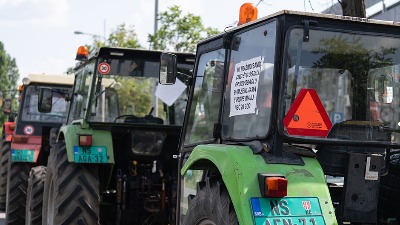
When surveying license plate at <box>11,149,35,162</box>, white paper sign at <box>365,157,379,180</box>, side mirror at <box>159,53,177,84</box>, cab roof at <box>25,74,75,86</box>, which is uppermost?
cab roof at <box>25,74,75,86</box>

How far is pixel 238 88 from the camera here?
17.0 ft

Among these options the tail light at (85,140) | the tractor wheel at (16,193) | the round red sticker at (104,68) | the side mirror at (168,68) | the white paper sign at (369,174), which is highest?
the round red sticker at (104,68)

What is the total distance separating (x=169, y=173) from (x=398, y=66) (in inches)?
164

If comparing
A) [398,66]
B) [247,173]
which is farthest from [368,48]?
[247,173]

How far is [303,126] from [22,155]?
7993 millimetres

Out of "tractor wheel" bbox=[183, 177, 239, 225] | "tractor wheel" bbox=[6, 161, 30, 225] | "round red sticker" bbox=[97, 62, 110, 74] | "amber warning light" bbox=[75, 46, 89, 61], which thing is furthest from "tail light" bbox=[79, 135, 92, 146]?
"tractor wheel" bbox=[6, 161, 30, 225]

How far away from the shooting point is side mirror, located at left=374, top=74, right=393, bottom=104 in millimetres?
5324

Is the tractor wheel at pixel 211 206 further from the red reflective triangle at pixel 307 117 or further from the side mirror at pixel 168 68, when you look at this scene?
the side mirror at pixel 168 68

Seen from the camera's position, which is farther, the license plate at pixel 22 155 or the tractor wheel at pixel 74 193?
the license plate at pixel 22 155

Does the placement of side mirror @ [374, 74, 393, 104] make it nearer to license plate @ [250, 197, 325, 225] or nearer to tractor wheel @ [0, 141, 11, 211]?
license plate @ [250, 197, 325, 225]

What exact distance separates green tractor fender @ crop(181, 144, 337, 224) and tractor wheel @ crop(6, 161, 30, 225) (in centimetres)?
700

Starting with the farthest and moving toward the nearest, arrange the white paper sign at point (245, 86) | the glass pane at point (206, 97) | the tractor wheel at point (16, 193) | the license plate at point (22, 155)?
the license plate at point (22, 155), the tractor wheel at point (16, 193), the glass pane at point (206, 97), the white paper sign at point (245, 86)

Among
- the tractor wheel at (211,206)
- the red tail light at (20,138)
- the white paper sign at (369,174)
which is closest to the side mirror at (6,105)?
the red tail light at (20,138)

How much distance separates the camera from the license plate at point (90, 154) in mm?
7961
